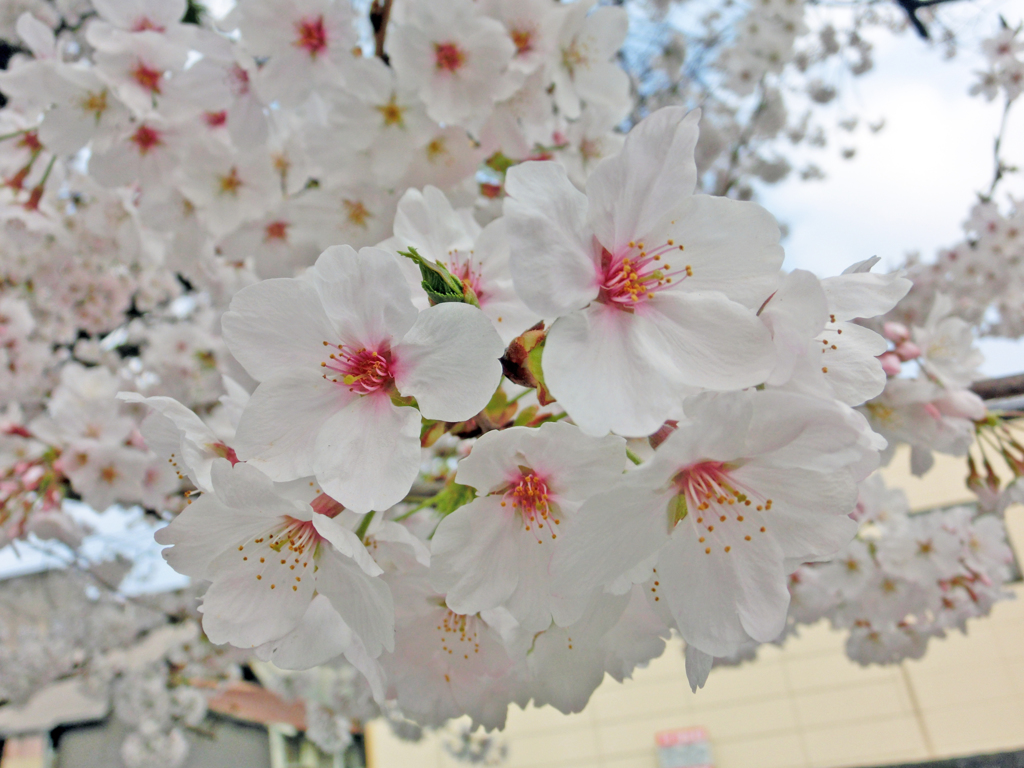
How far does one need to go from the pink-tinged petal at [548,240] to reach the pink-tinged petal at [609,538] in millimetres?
163

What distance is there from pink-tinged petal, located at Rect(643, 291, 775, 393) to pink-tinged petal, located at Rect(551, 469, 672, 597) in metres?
0.11

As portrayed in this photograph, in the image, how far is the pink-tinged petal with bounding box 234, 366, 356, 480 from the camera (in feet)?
1.85

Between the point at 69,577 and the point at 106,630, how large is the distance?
1.39ft

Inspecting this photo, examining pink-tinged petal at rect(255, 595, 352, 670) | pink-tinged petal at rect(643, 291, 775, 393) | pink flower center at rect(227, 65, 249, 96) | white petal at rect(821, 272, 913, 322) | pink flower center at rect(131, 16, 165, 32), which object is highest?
pink flower center at rect(131, 16, 165, 32)

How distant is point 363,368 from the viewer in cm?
62

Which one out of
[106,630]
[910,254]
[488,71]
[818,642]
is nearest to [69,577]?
[106,630]

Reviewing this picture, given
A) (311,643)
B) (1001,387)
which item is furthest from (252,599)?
(1001,387)

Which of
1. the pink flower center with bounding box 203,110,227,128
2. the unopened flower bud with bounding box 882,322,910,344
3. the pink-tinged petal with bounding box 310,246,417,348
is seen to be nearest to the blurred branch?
the unopened flower bud with bounding box 882,322,910,344

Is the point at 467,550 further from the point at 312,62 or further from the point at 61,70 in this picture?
the point at 61,70

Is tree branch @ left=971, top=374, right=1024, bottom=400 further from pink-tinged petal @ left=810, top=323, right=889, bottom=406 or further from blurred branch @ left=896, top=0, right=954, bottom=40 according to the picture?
blurred branch @ left=896, top=0, right=954, bottom=40

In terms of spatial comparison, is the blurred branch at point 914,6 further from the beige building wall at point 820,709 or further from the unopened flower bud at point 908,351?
the beige building wall at point 820,709

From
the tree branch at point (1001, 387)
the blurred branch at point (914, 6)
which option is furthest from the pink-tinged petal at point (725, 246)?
the blurred branch at point (914, 6)

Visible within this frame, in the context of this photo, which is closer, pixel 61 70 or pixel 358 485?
pixel 358 485

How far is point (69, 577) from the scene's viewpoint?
3.94 m
